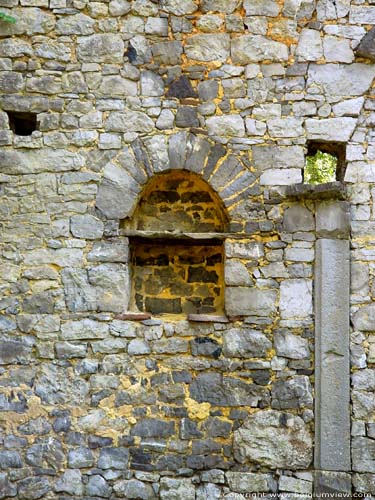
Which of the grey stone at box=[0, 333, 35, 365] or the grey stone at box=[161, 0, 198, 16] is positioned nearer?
the grey stone at box=[0, 333, 35, 365]

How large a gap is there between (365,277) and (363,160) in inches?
39.1

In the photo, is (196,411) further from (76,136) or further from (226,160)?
(76,136)

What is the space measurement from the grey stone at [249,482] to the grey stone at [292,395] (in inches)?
22.6

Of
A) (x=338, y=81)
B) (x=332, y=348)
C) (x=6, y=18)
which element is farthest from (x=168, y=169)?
(x=332, y=348)

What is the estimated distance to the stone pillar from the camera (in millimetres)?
4070

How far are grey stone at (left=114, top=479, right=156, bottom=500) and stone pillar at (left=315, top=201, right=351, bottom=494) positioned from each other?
1348 mm

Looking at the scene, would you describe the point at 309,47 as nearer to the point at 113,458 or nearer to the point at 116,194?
the point at 116,194

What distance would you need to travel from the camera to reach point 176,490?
4.09m

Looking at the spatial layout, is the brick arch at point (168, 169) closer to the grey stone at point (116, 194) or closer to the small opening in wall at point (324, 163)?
the grey stone at point (116, 194)

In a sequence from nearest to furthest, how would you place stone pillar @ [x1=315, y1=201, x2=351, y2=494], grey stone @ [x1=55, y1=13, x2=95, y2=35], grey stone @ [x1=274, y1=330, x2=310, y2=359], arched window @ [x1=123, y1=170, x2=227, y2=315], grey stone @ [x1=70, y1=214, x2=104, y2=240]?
stone pillar @ [x1=315, y1=201, x2=351, y2=494], grey stone @ [x1=274, y1=330, x2=310, y2=359], grey stone @ [x1=70, y1=214, x2=104, y2=240], grey stone @ [x1=55, y1=13, x2=95, y2=35], arched window @ [x1=123, y1=170, x2=227, y2=315]

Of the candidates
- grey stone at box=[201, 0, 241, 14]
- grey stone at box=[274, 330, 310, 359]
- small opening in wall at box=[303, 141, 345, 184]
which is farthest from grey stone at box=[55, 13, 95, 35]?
grey stone at box=[274, 330, 310, 359]

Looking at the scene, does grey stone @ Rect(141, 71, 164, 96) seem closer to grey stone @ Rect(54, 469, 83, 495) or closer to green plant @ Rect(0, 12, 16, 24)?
green plant @ Rect(0, 12, 16, 24)

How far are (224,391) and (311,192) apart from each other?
1.79 meters

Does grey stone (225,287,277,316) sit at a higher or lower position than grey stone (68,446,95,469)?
higher
